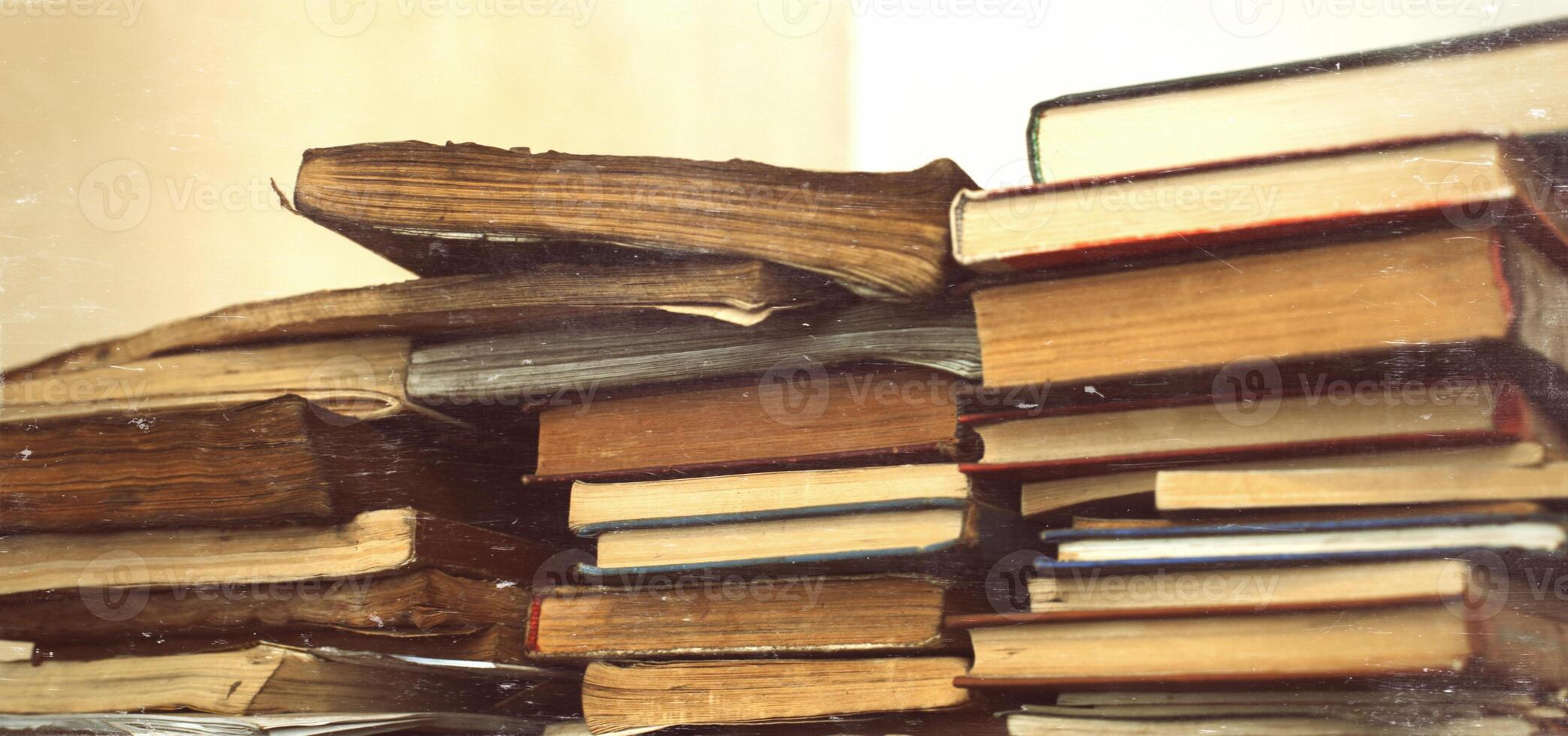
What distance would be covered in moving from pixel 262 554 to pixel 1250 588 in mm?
519

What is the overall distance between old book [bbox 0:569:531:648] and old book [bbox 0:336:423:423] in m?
0.10

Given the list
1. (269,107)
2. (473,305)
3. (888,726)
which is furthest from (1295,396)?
(269,107)

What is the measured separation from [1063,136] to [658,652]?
0.33 metres

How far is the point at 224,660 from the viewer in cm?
65

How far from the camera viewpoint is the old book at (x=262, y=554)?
0.64 metres

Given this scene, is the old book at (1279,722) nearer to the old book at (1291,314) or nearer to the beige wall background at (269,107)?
the old book at (1291,314)

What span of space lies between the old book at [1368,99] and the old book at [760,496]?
0.16m

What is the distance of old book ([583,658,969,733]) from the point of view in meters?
0.56

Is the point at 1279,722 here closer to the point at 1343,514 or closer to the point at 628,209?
the point at 1343,514

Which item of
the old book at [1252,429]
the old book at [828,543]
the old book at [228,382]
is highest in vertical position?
the old book at [228,382]

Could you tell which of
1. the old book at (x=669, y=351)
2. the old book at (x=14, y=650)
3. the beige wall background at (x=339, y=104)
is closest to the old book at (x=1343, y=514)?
the old book at (x=669, y=351)

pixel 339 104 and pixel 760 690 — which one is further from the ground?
pixel 339 104

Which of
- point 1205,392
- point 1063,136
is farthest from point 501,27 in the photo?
point 1205,392

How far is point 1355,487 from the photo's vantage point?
49cm
